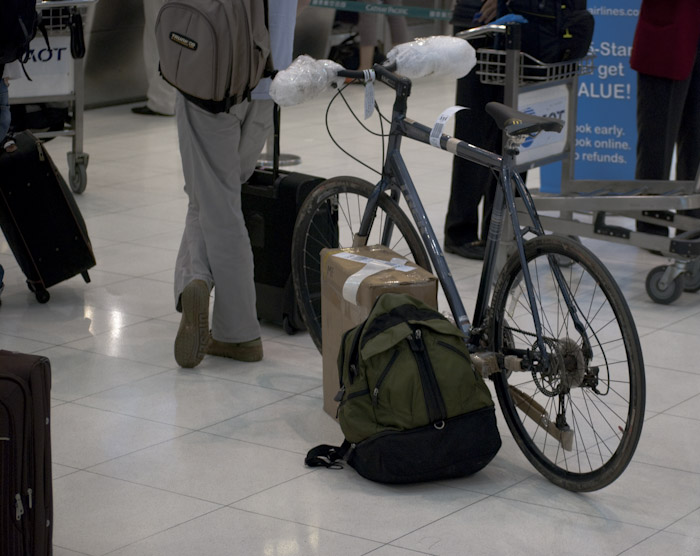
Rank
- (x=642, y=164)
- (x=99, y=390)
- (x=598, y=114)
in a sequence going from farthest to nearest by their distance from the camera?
(x=598, y=114) < (x=642, y=164) < (x=99, y=390)

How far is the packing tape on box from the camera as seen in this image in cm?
330

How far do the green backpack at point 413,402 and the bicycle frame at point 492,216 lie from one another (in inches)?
9.0

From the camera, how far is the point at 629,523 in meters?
2.89

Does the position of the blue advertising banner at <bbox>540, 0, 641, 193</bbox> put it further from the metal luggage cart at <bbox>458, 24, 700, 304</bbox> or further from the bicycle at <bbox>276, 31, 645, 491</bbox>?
the bicycle at <bbox>276, 31, 645, 491</bbox>

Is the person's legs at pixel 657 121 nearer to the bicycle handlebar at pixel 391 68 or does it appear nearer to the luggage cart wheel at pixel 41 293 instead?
the bicycle handlebar at pixel 391 68

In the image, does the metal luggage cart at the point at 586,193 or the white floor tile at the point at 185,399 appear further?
the metal luggage cart at the point at 586,193

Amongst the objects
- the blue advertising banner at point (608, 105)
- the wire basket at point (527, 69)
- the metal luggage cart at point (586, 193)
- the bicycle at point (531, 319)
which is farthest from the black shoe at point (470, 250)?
the bicycle at point (531, 319)

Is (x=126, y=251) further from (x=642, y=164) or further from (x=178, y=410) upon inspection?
(x=642, y=164)

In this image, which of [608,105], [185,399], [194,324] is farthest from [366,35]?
[185,399]

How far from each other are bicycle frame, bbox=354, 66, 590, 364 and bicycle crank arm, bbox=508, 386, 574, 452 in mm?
186

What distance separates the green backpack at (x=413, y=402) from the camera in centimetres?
299

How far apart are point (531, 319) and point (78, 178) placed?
409cm

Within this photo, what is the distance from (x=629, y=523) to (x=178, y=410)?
1.46m

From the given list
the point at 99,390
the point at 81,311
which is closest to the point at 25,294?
the point at 81,311
